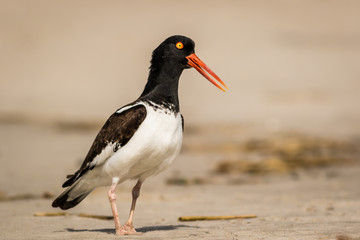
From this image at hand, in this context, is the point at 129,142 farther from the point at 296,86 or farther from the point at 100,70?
the point at 100,70

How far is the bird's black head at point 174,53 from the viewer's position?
7.19m

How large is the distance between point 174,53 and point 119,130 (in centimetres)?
119

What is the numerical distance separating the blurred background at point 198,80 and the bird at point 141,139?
346cm

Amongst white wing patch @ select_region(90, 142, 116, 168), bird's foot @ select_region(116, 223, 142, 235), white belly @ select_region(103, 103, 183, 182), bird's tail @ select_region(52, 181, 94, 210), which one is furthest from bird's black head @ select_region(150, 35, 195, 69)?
bird's foot @ select_region(116, 223, 142, 235)

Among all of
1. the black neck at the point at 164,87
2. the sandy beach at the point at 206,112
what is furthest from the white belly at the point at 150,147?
the sandy beach at the point at 206,112

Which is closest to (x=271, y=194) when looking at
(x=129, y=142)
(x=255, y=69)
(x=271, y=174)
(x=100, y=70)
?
(x=271, y=174)

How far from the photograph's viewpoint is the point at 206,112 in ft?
69.5

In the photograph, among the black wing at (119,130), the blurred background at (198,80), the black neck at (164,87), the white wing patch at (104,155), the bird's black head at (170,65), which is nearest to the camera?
the black wing at (119,130)

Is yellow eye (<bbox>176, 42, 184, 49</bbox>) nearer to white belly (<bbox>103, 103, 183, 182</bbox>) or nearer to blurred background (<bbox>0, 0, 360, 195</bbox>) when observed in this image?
white belly (<bbox>103, 103, 183, 182</bbox>)

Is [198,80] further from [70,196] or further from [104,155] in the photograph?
[104,155]

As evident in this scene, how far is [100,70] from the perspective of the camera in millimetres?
29766

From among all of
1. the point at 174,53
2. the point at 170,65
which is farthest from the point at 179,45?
the point at 170,65

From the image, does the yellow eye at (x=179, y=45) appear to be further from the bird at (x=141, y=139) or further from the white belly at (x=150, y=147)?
the white belly at (x=150, y=147)

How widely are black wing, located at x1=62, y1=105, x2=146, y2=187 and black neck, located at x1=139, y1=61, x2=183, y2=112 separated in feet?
0.83
